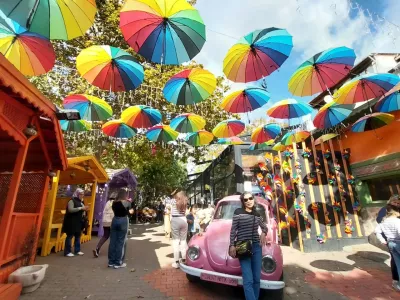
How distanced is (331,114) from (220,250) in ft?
19.7

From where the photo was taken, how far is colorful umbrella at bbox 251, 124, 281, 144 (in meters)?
9.88

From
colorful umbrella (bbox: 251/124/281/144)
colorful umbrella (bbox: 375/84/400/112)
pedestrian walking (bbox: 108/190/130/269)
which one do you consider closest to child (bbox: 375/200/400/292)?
colorful umbrella (bbox: 375/84/400/112)

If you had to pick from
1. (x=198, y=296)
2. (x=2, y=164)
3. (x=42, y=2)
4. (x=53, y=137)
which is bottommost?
(x=198, y=296)

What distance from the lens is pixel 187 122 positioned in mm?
8883

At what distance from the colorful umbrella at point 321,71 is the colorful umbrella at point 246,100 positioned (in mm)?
1109

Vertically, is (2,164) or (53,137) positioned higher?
(53,137)

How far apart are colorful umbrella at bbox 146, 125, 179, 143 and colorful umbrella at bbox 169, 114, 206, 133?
120 cm

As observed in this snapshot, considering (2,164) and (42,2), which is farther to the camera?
(2,164)

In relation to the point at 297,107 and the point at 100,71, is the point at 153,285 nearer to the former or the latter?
the point at 100,71

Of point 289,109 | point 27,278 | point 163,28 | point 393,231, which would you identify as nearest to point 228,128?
point 289,109

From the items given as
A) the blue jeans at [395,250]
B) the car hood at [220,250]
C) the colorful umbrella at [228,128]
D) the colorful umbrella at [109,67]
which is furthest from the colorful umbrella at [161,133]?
the blue jeans at [395,250]

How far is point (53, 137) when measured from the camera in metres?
5.13

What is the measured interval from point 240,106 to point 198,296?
559 cm

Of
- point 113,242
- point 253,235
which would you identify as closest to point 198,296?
point 253,235
